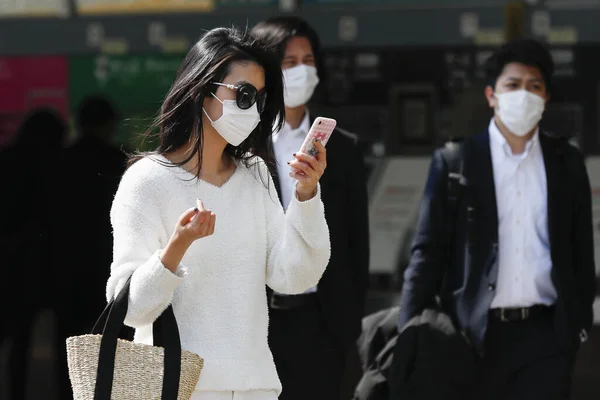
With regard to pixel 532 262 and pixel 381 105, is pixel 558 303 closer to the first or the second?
pixel 532 262

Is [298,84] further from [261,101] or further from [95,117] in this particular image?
[95,117]

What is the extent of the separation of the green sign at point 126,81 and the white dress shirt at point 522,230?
11.3 ft

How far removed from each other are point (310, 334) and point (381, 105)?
327cm

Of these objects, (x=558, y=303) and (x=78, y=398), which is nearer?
(x=78, y=398)

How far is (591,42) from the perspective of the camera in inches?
302

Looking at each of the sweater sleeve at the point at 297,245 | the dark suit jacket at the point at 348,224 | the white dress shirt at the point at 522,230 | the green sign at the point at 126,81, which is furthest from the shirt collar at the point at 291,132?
the green sign at the point at 126,81

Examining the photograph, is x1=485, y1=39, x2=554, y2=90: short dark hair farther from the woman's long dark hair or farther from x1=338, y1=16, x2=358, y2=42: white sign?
x1=338, y1=16, x2=358, y2=42: white sign

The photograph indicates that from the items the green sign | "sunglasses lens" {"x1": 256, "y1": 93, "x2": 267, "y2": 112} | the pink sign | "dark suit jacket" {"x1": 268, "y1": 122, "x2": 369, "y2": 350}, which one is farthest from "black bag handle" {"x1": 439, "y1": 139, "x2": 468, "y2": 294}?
the pink sign

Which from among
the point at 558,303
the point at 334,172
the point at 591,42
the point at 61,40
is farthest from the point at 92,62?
the point at 558,303

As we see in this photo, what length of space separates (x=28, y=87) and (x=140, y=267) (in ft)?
17.8

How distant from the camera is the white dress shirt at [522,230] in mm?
5113

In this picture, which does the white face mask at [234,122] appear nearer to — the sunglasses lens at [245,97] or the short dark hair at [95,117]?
the sunglasses lens at [245,97]

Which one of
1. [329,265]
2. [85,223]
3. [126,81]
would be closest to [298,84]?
[329,265]

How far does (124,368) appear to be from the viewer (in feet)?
10.6
